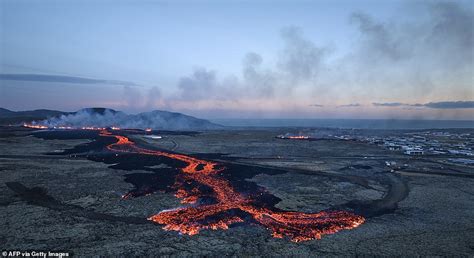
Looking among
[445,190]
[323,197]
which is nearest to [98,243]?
[323,197]

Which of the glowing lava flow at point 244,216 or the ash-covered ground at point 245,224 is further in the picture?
the glowing lava flow at point 244,216

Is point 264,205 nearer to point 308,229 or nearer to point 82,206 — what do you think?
point 308,229

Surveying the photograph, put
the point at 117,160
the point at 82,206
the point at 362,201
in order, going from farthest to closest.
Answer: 1. the point at 117,160
2. the point at 362,201
3. the point at 82,206

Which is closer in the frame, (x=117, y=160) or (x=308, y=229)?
(x=308, y=229)

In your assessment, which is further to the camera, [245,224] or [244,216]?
[244,216]

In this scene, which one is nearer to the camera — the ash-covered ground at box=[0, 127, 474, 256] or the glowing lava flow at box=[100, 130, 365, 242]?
the ash-covered ground at box=[0, 127, 474, 256]

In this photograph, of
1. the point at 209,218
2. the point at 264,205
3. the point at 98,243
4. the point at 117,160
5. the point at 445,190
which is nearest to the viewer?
the point at 98,243
